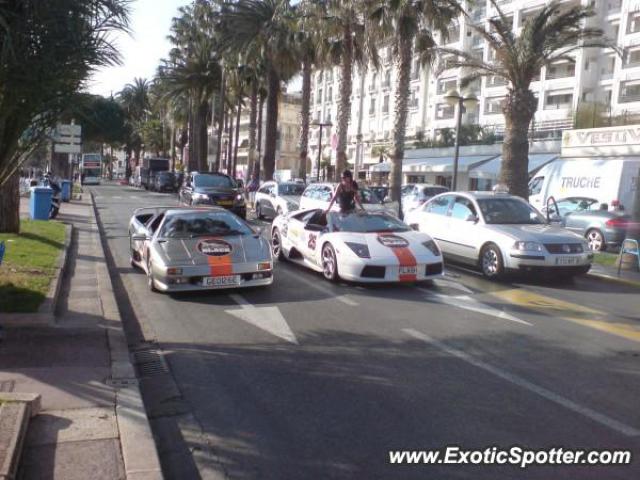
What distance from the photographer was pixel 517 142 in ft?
60.3

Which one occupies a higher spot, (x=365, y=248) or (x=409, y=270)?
(x=365, y=248)

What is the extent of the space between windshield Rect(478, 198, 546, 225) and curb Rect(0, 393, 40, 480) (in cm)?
894

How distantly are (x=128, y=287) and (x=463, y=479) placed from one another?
737 centimetres

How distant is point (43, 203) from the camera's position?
1900cm

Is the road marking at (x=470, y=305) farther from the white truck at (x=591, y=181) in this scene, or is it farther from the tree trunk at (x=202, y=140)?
the tree trunk at (x=202, y=140)

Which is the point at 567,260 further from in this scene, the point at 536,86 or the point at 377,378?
the point at 536,86

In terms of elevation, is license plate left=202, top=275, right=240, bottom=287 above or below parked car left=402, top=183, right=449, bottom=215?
below

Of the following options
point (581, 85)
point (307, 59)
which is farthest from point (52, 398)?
point (581, 85)

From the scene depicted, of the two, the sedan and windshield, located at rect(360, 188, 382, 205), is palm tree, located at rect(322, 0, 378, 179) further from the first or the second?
the sedan

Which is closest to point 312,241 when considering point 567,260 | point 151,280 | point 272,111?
point 151,280

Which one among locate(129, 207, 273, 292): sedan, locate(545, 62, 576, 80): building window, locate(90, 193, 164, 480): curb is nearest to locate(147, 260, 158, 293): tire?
locate(129, 207, 273, 292): sedan

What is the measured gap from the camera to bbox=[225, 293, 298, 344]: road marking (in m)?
7.32

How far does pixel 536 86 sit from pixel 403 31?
30327mm

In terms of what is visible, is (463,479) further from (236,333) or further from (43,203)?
(43,203)
